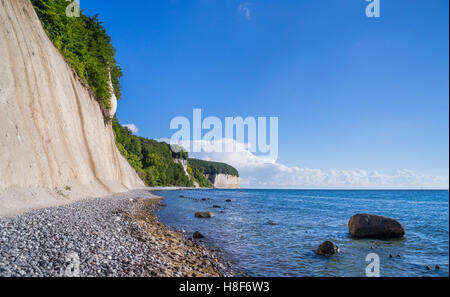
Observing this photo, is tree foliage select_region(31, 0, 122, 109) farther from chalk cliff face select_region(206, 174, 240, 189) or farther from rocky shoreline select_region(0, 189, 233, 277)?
chalk cliff face select_region(206, 174, 240, 189)

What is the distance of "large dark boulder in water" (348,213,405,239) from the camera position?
1264 centimetres

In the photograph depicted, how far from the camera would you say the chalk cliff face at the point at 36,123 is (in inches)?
420

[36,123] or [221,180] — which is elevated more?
[36,123]

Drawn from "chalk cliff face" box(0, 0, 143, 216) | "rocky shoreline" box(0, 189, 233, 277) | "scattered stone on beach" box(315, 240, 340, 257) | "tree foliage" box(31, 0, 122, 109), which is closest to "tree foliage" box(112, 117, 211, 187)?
"tree foliage" box(31, 0, 122, 109)

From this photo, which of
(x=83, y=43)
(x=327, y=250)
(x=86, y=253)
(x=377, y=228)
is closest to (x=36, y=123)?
(x=86, y=253)

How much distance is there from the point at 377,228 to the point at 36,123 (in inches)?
826

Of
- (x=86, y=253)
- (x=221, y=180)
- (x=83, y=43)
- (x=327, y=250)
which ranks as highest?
(x=83, y=43)

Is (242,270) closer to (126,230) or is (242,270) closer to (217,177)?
(126,230)

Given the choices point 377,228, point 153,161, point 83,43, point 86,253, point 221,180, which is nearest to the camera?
point 86,253

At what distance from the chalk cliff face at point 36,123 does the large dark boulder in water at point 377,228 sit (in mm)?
17252

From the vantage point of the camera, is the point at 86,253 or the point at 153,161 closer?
the point at 86,253

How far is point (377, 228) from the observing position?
499 inches

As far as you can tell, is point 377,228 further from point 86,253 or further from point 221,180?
point 221,180

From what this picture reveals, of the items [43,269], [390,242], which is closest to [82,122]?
[43,269]
